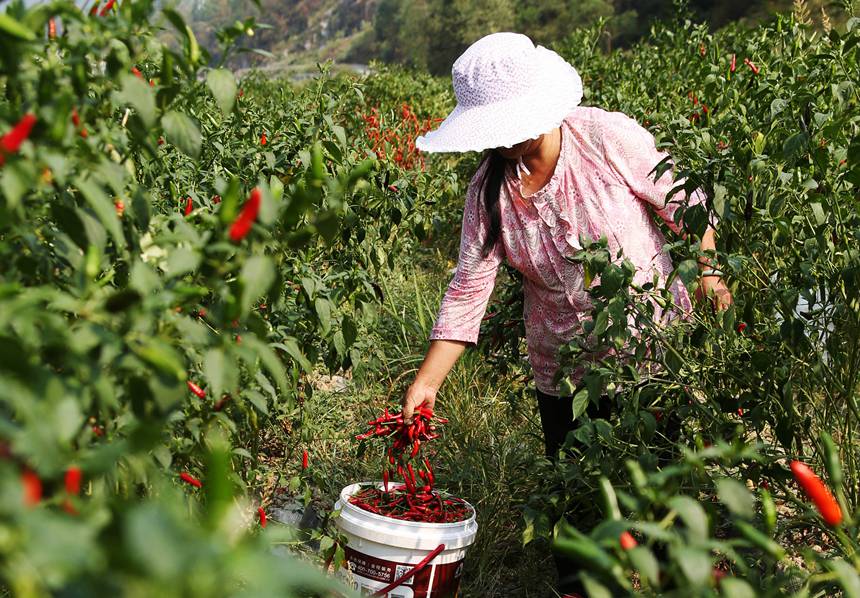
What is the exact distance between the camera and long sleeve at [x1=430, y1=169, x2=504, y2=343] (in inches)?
106

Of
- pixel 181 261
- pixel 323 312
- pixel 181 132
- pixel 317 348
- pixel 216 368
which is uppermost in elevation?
pixel 181 132

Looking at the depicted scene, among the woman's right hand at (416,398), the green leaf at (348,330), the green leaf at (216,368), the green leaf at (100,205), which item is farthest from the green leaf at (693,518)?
the woman's right hand at (416,398)

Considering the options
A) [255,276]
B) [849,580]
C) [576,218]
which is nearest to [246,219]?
[255,276]

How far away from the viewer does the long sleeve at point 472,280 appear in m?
2.69

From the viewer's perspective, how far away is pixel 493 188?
104 inches

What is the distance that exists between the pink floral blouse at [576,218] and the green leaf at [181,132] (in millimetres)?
1425

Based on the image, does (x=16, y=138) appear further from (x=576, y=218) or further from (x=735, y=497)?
(x=576, y=218)

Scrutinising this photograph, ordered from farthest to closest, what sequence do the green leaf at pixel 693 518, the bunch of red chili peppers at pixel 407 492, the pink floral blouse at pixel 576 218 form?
the pink floral blouse at pixel 576 218, the bunch of red chili peppers at pixel 407 492, the green leaf at pixel 693 518

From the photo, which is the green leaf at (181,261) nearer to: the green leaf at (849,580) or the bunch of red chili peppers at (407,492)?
the green leaf at (849,580)

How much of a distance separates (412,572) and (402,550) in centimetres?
6

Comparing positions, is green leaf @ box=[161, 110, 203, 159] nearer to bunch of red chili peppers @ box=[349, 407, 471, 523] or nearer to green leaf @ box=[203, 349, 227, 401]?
green leaf @ box=[203, 349, 227, 401]

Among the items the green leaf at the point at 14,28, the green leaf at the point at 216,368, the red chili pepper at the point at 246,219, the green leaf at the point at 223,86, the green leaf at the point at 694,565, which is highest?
the green leaf at the point at 14,28

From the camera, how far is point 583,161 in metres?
2.57

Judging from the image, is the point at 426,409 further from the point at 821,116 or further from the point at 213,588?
the point at 213,588
